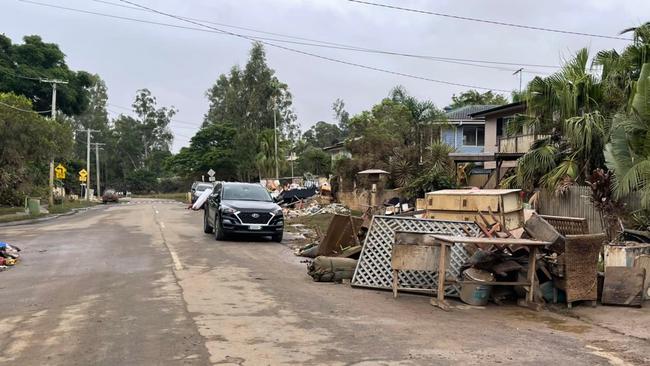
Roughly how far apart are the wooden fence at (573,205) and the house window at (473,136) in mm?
24160

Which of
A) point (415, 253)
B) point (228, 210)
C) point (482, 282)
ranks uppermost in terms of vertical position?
point (228, 210)

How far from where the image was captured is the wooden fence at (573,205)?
16.0m

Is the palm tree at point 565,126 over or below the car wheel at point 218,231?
over

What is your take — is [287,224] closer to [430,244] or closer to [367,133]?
[367,133]

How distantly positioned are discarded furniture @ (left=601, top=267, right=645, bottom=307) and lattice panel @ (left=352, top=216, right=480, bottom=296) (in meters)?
2.14

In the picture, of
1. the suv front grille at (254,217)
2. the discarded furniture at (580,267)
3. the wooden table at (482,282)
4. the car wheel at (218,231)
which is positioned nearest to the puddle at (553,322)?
the wooden table at (482,282)

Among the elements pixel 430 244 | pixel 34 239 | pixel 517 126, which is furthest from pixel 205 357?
pixel 517 126

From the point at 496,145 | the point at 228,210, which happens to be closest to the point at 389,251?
the point at 228,210

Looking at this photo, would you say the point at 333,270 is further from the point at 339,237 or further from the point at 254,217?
the point at 254,217

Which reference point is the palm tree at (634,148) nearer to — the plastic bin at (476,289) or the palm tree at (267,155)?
the plastic bin at (476,289)

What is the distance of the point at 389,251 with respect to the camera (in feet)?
32.7

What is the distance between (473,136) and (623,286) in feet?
111

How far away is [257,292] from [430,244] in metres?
2.79

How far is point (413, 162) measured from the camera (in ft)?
94.5
